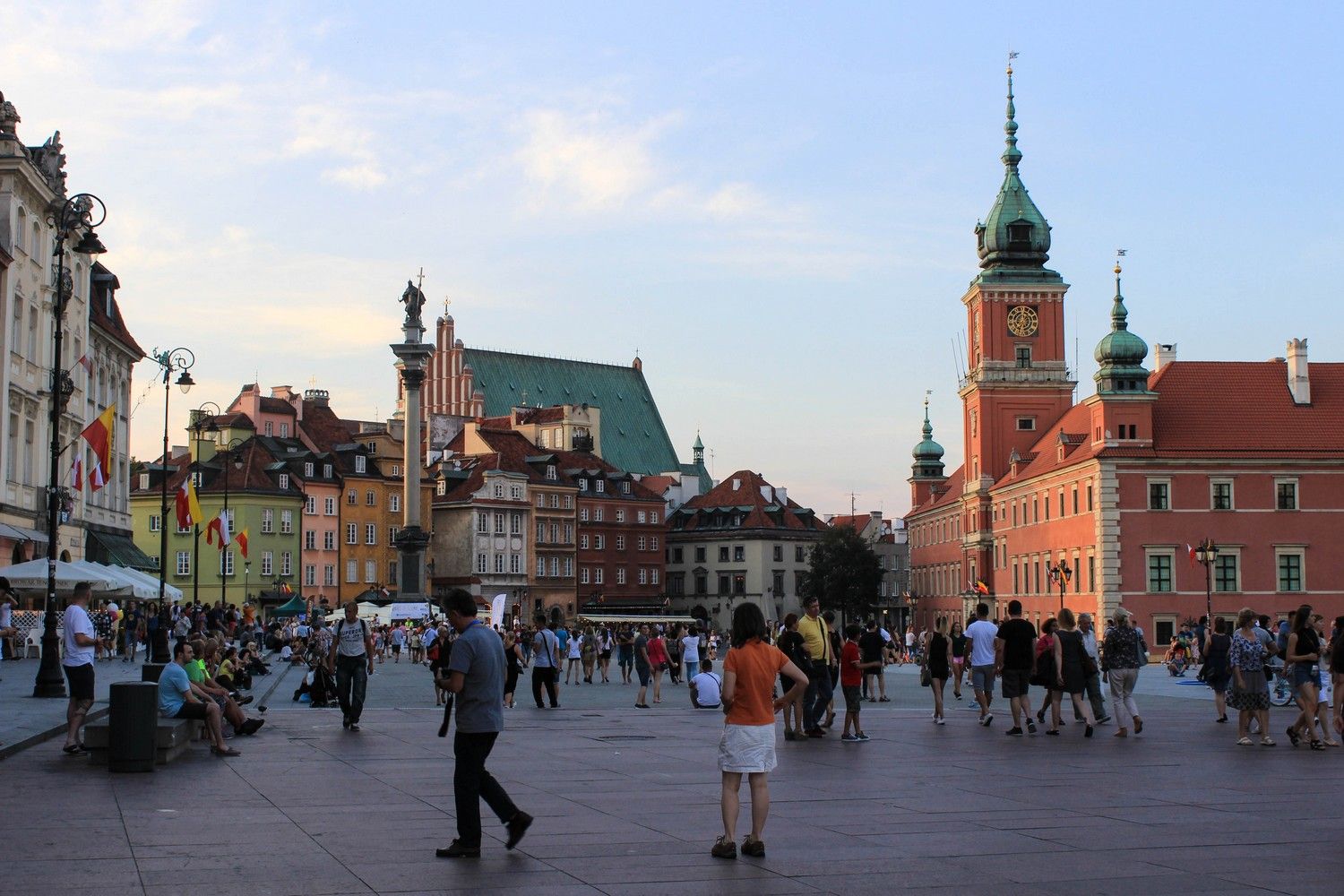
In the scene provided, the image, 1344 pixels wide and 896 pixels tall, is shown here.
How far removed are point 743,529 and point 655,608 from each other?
11.1 meters

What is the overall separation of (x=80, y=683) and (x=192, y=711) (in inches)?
48.6

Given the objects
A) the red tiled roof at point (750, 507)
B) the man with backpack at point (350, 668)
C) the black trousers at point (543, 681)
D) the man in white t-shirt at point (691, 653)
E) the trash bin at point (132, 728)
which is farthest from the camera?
the red tiled roof at point (750, 507)

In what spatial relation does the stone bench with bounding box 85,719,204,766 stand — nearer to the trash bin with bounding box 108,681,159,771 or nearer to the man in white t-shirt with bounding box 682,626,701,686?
the trash bin with bounding box 108,681,159,771

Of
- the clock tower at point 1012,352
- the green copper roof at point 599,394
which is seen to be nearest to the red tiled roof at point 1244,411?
the clock tower at point 1012,352

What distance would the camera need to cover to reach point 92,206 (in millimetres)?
28672

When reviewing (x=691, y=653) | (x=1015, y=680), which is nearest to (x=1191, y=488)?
(x=691, y=653)

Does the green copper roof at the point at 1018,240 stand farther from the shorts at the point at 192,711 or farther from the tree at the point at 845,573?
the shorts at the point at 192,711

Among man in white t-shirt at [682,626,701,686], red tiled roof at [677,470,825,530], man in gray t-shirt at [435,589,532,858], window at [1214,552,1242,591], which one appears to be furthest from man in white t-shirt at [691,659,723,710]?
red tiled roof at [677,470,825,530]

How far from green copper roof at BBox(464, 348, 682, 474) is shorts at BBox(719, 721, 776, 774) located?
13407 cm

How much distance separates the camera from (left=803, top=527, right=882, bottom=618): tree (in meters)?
123

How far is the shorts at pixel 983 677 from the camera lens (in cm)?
2383

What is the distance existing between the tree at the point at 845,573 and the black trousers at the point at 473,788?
111m

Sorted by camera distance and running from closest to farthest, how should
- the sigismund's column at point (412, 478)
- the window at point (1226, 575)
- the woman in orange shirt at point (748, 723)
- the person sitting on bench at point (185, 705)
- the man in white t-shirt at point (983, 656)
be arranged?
the woman in orange shirt at point (748, 723), the person sitting on bench at point (185, 705), the man in white t-shirt at point (983, 656), the sigismund's column at point (412, 478), the window at point (1226, 575)

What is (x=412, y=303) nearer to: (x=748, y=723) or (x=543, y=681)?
(x=543, y=681)
